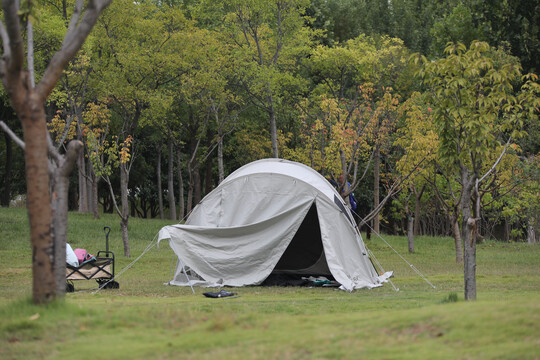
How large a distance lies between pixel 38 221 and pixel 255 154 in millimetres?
25049

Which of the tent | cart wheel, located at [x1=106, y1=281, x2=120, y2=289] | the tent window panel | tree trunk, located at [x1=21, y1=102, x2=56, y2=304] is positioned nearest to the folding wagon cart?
cart wheel, located at [x1=106, y1=281, x2=120, y2=289]

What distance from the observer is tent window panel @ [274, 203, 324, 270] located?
1612 centimetres

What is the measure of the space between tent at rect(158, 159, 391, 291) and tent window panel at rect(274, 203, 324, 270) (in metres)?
1.98

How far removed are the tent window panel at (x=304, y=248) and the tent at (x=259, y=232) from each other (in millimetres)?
1980

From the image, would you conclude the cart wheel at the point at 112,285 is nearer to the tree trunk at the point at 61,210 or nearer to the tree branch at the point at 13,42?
the tree trunk at the point at 61,210

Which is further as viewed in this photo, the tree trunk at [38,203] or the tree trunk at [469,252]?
the tree trunk at [469,252]

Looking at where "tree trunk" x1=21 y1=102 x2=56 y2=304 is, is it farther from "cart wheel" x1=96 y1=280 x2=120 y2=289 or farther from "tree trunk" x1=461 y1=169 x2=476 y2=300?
"tree trunk" x1=461 y1=169 x2=476 y2=300

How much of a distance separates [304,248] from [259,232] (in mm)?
2707

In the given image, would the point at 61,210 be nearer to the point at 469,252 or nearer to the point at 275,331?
the point at 275,331

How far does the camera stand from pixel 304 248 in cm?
1625

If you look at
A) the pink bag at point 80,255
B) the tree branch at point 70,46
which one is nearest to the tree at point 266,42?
the pink bag at point 80,255

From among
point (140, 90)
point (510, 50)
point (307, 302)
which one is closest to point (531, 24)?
point (510, 50)

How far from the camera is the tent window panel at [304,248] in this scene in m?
16.1

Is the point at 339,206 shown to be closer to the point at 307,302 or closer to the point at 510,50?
the point at 307,302
